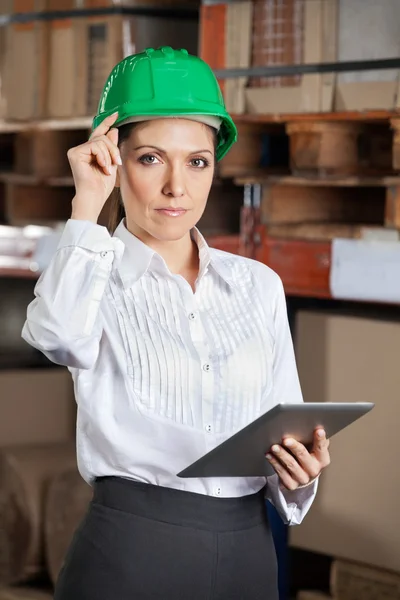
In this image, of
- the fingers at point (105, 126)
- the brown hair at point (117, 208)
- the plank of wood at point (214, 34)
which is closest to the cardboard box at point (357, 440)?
the plank of wood at point (214, 34)

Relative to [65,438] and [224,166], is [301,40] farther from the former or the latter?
[65,438]

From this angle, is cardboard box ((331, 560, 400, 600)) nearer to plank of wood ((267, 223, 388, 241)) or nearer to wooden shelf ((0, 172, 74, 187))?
plank of wood ((267, 223, 388, 241))

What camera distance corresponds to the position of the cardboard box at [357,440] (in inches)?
130

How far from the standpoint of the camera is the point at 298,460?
1996mm

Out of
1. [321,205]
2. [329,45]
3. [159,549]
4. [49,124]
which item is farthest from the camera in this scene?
[49,124]

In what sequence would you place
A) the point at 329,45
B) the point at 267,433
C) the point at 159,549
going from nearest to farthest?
the point at 267,433 < the point at 159,549 < the point at 329,45

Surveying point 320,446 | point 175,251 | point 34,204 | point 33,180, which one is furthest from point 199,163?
point 34,204

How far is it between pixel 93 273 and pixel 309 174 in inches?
65.1

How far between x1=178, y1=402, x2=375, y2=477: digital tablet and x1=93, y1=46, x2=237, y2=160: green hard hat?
645 mm

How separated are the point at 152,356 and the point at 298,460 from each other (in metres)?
0.35

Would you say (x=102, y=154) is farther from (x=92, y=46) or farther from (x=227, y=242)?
(x=92, y=46)

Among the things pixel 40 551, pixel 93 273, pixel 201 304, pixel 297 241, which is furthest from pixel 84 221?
pixel 40 551

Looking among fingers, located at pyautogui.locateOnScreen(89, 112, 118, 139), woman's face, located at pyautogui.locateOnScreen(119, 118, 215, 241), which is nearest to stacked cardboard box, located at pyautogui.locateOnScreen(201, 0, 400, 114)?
woman's face, located at pyautogui.locateOnScreen(119, 118, 215, 241)

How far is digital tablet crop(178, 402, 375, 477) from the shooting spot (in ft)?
6.01
